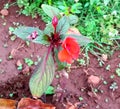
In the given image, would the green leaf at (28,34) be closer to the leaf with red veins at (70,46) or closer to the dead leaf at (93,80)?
the leaf with red veins at (70,46)

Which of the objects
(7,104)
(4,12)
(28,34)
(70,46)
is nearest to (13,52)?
(4,12)

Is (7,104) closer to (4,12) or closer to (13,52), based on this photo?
(13,52)

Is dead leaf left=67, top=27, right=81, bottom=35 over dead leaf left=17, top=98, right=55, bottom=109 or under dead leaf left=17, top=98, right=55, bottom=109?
over

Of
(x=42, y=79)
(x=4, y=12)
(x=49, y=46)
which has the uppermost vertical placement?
(x=4, y=12)

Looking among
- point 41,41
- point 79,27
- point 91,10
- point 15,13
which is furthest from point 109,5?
point 41,41

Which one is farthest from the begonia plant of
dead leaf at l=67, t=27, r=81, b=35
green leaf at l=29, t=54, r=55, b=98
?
dead leaf at l=67, t=27, r=81, b=35

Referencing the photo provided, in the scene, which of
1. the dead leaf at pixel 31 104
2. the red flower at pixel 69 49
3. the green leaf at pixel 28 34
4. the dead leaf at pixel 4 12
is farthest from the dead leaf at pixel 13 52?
the red flower at pixel 69 49

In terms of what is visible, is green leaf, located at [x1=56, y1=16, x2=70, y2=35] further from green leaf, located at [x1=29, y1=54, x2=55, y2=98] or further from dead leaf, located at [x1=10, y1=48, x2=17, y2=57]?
dead leaf, located at [x1=10, y1=48, x2=17, y2=57]
